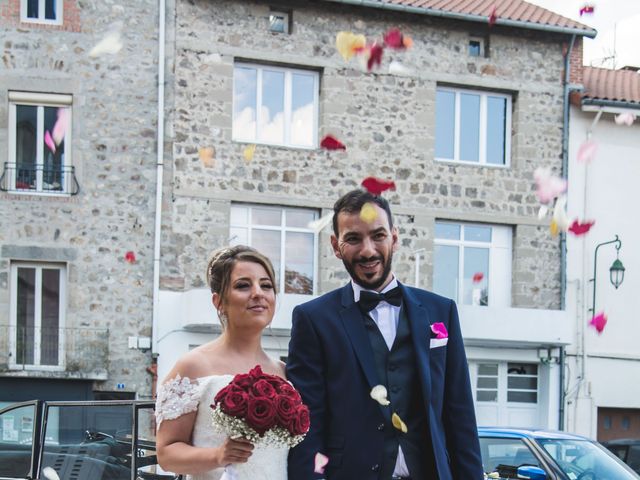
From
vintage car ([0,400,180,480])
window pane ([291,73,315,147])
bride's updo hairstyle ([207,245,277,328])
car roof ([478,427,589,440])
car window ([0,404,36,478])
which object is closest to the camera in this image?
bride's updo hairstyle ([207,245,277,328])

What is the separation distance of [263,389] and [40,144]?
14392mm

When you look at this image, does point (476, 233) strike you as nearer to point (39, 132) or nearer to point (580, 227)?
point (580, 227)

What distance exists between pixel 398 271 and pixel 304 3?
5136 millimetres

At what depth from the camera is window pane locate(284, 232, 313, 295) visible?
58.4 ft

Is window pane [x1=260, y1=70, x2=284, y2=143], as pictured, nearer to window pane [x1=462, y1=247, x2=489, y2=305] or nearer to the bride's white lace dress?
window pane [x1=462, y1=247, x2=489, y2=305]

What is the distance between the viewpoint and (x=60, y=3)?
17203 millimetres


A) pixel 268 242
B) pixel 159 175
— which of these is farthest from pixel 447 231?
pixel 159 175

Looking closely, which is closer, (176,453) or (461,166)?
(176,453)

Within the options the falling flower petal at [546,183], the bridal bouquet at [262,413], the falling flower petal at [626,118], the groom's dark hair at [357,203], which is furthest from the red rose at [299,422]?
the falling flower petal at [626,118]

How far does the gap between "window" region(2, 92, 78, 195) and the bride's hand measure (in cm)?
1402

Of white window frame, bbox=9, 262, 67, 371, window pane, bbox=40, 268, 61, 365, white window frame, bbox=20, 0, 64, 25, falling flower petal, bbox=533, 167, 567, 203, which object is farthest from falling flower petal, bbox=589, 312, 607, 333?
→ white window frame, bbox=20, 0, 64, 25

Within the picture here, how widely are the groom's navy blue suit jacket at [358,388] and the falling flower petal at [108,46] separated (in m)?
13.9

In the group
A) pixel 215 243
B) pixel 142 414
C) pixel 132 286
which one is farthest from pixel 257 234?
pixel 142 414

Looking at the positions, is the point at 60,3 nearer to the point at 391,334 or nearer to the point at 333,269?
the point at 333,269
